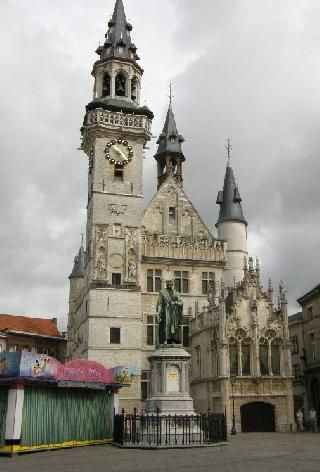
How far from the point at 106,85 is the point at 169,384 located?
30503mm

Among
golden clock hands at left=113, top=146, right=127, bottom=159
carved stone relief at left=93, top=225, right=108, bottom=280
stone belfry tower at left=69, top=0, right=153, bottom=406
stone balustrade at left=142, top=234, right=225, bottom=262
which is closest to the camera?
stone belfry tower at left=69, top=0, right=153, bottom=406

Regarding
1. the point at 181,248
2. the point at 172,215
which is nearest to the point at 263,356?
the point at 181,248

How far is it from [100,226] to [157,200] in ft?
20.6

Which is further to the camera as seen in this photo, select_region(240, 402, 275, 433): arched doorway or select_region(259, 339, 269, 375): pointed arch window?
select_region(259, 339, 269, 375): pointed arch window

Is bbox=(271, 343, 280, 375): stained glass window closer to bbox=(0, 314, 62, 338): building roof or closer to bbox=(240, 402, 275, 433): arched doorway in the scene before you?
bbox=(240, 402, 275, 433): arched doorway

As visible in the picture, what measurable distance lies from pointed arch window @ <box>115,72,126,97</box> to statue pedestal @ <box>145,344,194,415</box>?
2812 centimetres

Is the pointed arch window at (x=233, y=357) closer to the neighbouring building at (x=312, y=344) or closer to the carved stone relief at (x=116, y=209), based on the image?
the neighbouring building at (x=312, y=344)

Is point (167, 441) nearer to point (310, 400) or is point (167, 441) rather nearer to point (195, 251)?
point (195, 251)

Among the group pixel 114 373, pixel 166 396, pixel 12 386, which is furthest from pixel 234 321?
pixel 12 386

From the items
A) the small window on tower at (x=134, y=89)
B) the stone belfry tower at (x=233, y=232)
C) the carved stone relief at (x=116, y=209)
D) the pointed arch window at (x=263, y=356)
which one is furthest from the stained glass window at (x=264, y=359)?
the small window on tower at (x=134, y=89)

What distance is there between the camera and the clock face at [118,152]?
139 feet

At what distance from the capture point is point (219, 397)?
34438mm

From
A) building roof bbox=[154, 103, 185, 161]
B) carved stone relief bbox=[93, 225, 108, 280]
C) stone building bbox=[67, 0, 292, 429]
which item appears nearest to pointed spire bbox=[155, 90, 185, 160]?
building roof bbox=[154, 103, 185, 161]

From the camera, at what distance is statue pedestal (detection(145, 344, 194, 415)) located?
A: 21.6 metres
